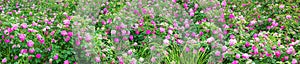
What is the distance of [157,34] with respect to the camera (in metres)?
4.01

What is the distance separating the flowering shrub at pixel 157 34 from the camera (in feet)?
10.8

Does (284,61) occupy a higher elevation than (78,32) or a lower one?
lower

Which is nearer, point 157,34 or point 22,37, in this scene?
point 22,37

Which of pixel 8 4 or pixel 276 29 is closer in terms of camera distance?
pixel 276 29

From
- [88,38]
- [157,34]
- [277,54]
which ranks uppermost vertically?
[88,38]

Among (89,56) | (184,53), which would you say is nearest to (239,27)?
(184,53)

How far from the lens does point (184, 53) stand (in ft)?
11.8

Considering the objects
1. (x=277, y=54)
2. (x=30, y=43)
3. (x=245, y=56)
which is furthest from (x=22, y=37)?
(x=277, y=54)

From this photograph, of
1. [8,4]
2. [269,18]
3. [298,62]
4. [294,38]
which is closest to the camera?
[298,62]

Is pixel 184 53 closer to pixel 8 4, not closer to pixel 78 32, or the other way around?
pixel 78 32

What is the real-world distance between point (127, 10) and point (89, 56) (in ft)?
4.86

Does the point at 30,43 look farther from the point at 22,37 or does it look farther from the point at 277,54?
the point at 277,54

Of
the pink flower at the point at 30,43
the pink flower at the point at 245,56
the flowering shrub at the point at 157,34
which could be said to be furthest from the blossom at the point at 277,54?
the pink flower at the point at 30,43

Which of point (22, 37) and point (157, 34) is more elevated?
point (22, 37)
